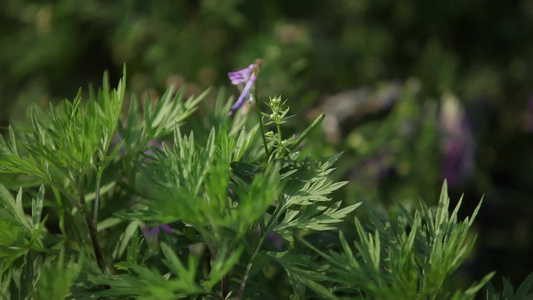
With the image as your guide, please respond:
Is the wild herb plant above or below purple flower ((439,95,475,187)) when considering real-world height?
above

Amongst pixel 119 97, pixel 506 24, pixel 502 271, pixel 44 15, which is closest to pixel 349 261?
pixel 119 97

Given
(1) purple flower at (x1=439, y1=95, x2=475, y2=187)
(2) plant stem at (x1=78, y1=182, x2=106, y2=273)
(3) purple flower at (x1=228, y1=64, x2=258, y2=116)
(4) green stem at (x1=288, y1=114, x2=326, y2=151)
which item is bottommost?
(1) purple flower at (x1=439, y1=95, x2=475, y2=187)

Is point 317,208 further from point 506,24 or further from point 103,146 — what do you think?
point 506,24

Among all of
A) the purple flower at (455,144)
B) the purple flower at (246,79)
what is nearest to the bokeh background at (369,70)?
the purple flower at (455,144)

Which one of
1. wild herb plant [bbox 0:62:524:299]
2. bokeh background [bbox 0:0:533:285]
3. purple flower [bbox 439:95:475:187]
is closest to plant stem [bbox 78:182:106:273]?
wild herb plant [bbox 0:62:524:299]

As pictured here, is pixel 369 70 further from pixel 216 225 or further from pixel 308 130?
pixel 216 225

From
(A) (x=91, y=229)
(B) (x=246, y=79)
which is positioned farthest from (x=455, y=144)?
(A) (x=91, y=229)

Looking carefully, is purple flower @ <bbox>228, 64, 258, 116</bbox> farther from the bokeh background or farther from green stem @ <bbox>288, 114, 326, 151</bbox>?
the bokeh background

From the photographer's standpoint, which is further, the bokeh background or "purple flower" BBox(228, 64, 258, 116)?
the bokeh background

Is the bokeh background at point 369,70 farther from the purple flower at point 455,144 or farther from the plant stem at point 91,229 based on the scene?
the plant stem at point 91,229
